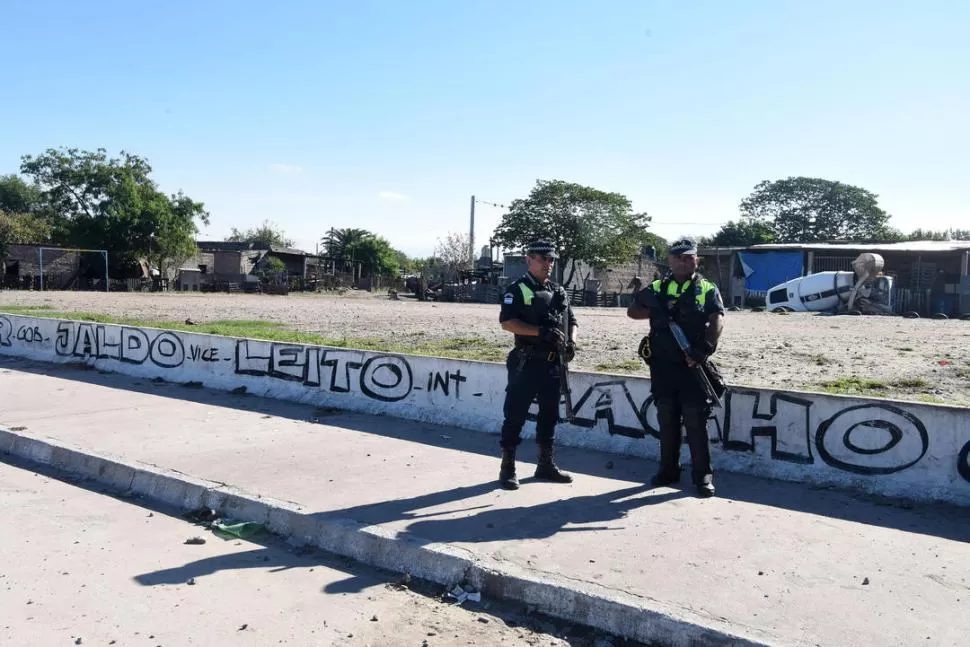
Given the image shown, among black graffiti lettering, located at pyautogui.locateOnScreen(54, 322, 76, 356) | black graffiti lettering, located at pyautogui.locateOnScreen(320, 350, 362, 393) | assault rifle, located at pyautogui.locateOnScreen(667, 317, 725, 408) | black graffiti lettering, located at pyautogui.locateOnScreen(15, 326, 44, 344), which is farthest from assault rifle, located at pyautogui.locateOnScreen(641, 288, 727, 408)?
black graffiti lettering, located at pyautogui.locateOnScreen(15, 326, 44, 344)

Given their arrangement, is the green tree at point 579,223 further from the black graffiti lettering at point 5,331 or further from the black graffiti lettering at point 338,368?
the black graffiti lettering at point 338,368

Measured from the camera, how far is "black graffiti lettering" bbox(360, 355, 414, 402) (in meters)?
8.80

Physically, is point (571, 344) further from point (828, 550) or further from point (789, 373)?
point (789, 373)

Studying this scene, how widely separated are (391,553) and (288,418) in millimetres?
4438

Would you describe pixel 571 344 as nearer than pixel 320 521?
No

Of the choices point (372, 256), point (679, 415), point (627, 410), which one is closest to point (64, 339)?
point (627, 410)

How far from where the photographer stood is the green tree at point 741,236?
242 ft

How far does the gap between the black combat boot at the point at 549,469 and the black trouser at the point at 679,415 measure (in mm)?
781

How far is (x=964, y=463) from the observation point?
5500 mm

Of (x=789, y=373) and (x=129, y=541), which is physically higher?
(x=789, y=373)

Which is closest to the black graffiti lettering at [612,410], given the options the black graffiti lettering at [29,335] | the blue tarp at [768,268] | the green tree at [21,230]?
the black graffiti lettering at [29,335]

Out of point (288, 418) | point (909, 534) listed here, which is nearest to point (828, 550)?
point (909, 534)

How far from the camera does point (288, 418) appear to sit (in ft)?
28.8

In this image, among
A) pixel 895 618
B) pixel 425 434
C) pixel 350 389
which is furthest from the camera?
pixel 350 389
